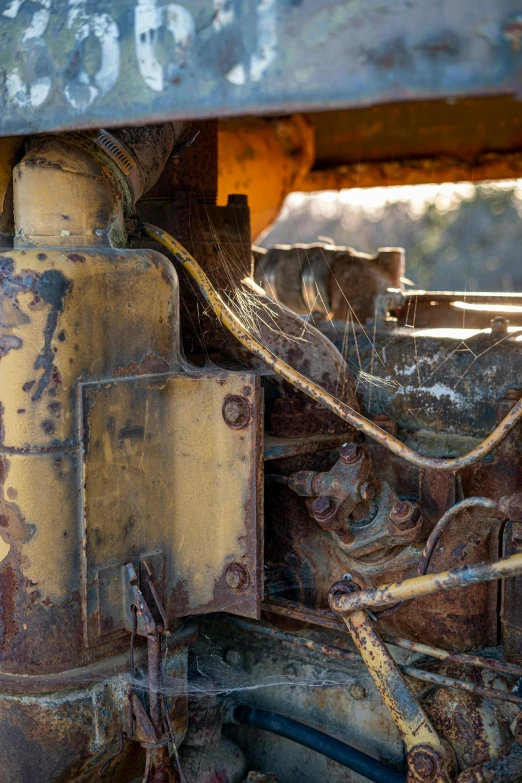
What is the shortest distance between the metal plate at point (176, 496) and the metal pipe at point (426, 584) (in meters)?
0.22

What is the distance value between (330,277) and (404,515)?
5.55 feet

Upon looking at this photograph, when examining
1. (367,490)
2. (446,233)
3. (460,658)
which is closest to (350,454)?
(367,490)

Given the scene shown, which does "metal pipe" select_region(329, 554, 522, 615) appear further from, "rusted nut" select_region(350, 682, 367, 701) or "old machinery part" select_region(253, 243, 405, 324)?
"old machinery part" select_region(253, 243, 405, 324)

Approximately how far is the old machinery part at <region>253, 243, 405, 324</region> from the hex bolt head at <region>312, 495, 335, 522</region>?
1.37 metres

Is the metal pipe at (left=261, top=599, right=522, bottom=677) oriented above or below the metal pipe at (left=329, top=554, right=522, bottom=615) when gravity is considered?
below

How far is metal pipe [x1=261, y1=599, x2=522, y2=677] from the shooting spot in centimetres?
180

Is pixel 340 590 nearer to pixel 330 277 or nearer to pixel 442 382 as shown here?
pixel 442 382

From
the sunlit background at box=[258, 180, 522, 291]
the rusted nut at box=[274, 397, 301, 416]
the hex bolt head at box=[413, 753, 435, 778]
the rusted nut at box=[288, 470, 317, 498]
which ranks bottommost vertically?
the hex bolt head at box=[413, 753, 435, 778]

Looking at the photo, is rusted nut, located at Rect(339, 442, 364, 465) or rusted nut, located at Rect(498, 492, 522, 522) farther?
rusted nut, located at Rect(339, 442, 364, 465)

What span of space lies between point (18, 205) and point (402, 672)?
4.55 ft

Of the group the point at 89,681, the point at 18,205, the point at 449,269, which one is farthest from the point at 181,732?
the point at 449,269

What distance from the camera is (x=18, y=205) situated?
6.01 feet

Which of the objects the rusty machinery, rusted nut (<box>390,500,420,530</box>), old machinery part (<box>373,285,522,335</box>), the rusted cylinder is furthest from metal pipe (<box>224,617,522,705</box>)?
old machinery part (<box>373,285,522,335</box>)

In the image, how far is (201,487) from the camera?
1.99m
